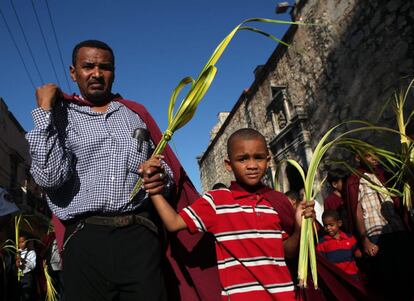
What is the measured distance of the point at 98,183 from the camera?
6.38ft

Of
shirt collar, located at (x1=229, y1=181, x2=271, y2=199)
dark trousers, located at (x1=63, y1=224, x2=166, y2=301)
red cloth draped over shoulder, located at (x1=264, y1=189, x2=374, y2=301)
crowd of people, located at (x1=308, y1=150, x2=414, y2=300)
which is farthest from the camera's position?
crowd of people, located at (x1=308, y1=150, x2=414, y2=300)

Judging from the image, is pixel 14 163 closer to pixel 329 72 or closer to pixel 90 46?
pixel 329 72

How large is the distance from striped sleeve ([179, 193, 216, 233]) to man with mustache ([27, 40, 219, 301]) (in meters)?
0.18

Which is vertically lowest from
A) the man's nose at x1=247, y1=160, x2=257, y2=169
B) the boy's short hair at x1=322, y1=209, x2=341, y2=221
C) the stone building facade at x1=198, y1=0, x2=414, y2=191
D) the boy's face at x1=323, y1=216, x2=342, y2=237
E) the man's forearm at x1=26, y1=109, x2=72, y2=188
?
the boy's face at x1=323, y1=216, x2=342, y2=237

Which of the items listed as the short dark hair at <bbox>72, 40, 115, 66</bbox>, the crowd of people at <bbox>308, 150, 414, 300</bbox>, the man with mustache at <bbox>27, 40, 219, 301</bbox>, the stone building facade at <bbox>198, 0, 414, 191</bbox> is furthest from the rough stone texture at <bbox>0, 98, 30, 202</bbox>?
the man with mustache at <bbox>27, 40, 219, 301</bbox>

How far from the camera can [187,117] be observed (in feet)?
6.83

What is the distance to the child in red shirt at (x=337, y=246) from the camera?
176 inches

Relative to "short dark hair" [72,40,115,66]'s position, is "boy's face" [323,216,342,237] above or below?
below

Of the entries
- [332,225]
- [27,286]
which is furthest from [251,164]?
[27,286]

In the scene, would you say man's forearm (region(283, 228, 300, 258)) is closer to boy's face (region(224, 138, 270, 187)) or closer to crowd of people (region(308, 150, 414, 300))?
boy's face (region(224, 138, 270, 187))

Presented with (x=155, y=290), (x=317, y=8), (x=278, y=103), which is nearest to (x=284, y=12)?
(x=317, y=8)

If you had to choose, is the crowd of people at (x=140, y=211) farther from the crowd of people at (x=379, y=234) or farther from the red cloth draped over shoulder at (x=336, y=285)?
the crowd of people at (x=379, y=234)

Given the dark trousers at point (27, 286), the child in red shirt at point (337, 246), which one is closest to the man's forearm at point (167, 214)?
the child in red shirt at point (337, 246)

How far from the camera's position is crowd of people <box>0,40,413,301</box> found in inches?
72.1
